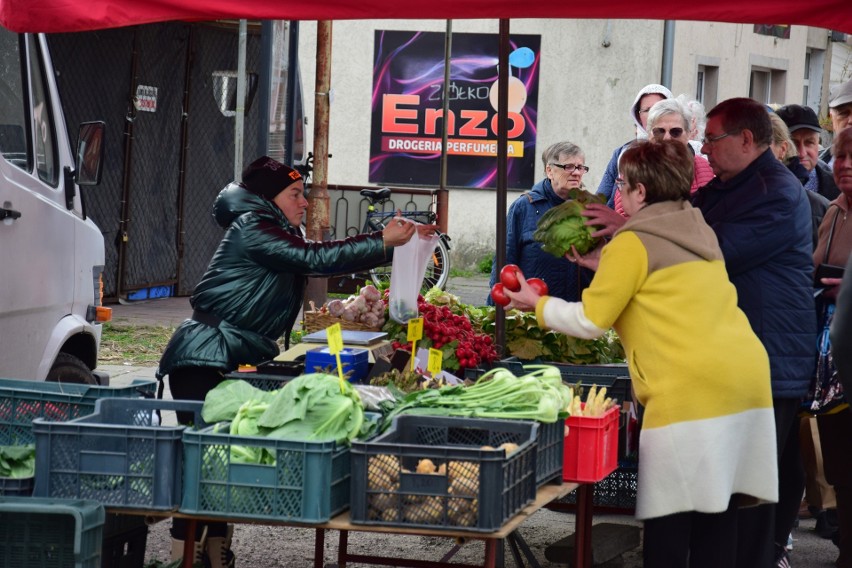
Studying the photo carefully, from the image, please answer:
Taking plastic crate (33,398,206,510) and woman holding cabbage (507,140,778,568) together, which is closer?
plastic crate (33,398,206,510)

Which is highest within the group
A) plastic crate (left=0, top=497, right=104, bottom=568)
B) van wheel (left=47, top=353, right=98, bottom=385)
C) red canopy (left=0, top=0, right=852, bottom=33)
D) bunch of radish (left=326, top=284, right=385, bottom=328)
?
red canopy (left=0, top=0, right=852, bottom=33)

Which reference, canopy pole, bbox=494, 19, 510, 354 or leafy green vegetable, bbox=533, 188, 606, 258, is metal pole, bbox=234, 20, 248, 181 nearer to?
canopy pole, bbox=494, 19, 510, 354

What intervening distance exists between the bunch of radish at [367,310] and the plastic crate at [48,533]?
275 cm

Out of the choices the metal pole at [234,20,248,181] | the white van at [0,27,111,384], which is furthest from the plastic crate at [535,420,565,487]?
the metal pole at [234,20,248,181]

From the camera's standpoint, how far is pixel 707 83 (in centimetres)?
2223

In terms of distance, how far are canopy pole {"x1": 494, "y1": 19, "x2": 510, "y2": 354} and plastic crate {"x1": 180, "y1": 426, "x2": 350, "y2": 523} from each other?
2.20 m

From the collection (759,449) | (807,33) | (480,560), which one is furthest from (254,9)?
(807,33)

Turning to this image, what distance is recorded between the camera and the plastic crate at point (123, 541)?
446 cm

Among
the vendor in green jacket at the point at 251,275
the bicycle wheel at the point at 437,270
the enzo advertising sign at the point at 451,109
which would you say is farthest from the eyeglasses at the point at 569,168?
the enzo advertising sign at the point at 451,109

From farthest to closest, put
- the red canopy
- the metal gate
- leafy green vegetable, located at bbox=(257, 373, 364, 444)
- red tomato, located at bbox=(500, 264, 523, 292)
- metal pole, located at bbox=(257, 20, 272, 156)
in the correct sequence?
the metal gate → metal pole, located at bbox=(257, 20, 272, 156) → the red canopy → red tomato, located at bbox=(500, 264, 523, 292) → leafy green vegetable, located at bbox=(257, 373, 364, 444)

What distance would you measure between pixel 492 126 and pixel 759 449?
16260mm

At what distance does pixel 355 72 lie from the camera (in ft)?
67.6

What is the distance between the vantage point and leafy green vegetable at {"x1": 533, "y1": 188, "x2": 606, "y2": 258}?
514 centimetres

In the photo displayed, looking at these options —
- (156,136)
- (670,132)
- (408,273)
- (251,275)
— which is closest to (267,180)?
(251,275)
